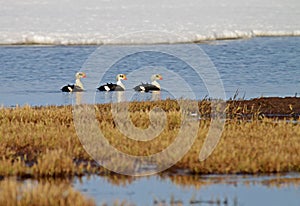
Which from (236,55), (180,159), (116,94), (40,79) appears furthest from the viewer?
(236,55)

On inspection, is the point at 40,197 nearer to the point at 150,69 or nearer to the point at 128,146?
the point at 128,146

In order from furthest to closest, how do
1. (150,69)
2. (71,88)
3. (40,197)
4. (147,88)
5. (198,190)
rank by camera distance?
(150,69)
(71,88)
(147,88)
(198,190)
(40,197)

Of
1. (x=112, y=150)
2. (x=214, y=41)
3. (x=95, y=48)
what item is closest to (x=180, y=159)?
(x=112, y=150)

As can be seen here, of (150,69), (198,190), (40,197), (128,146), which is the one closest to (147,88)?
(150,69)

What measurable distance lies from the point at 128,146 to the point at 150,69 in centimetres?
2155

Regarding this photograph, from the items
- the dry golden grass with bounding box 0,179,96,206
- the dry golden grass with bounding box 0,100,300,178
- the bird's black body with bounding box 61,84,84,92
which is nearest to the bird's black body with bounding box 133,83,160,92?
the bird's black body with bounding box 61,84,84,92

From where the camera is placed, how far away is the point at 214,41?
4572 cm

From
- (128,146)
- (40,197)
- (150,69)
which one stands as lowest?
(40,197)

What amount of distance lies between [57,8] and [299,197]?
50691mm

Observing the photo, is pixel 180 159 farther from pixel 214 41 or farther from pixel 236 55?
pixel 214 41

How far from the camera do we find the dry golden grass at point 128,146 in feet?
35.9

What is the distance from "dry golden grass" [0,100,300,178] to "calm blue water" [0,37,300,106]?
7.81 metres

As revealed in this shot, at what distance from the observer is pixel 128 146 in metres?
12.3

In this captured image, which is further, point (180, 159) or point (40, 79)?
point (40, 79)
